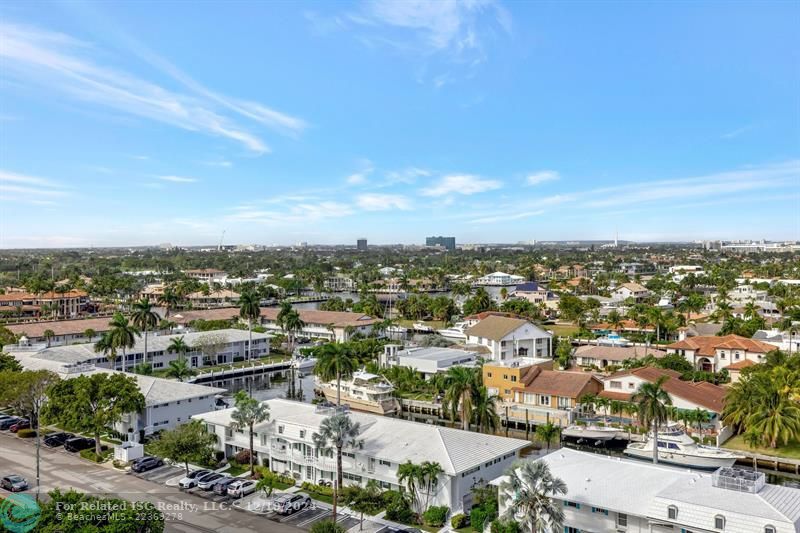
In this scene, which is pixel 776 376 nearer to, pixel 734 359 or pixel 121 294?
pixel 734 359

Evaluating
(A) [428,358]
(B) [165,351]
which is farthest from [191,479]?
(B) [165,351]

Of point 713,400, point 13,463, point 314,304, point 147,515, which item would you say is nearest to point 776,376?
point 713,400

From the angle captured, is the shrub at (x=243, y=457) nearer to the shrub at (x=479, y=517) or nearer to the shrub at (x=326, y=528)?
the shrub at (x=326, y=528)

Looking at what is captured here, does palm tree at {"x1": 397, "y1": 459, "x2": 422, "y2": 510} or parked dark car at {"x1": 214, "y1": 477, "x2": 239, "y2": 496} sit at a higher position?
palm tree at {"x1": 397, "y1": 459, "x2": 422, "y2": 510}

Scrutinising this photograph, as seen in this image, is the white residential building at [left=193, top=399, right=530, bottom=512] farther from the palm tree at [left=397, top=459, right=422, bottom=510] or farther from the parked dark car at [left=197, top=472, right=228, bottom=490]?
the parked dark car at [left=197, top=472, right=228, bottom=490]

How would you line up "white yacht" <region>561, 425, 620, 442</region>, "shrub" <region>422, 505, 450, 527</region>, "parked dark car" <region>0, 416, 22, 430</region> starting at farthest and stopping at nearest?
"white yacht" <region>561, 425, 620, 442</region>, "parked dark car" <region>0, 416, 22, 430</region>, "shrub" <region>422, 505, 450, 527</region>

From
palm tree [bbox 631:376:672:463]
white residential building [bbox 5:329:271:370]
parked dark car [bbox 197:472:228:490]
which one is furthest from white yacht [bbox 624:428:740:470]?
white residential building [bbox 5:329:271:370]

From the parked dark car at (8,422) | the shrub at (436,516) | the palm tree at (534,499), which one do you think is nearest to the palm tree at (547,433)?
the shrub at (436,516)
